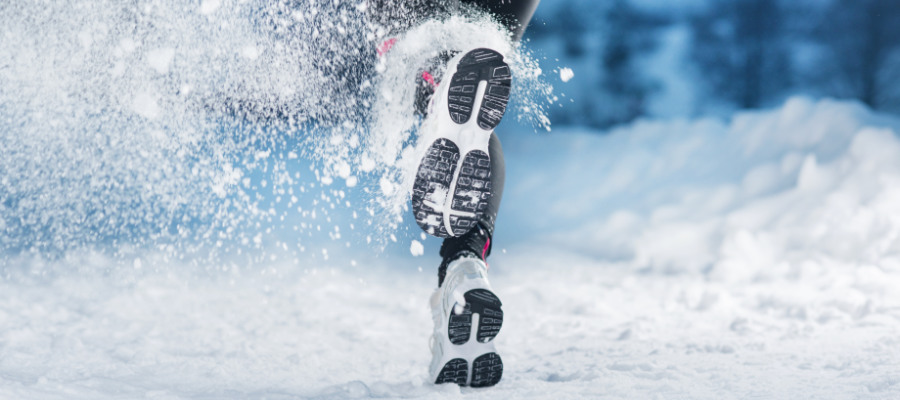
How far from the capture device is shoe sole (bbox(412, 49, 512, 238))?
5.92 feet

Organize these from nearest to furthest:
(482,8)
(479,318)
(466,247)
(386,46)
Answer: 1. (479,318)
2. (466,247)
3. (482,8)
4. (386,46)

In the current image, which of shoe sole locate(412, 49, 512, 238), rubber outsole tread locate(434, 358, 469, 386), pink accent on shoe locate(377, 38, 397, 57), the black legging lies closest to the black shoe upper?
the black legging

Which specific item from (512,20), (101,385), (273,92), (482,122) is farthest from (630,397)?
(273,92)

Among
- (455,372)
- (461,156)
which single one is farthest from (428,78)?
(455,372)

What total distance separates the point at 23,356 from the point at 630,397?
6.25 feet

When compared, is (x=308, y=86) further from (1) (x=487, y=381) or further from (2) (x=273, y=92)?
(1) (x=487, y=381)

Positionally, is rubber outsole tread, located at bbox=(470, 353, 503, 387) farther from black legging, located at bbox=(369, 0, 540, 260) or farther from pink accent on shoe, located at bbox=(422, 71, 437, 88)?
pink accent on shoe, located at bbox=(422, 71, 437, 88)

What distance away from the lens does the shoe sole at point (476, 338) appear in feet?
5.84

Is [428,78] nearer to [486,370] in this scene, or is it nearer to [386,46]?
[386,46]

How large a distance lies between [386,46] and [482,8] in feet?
1.36

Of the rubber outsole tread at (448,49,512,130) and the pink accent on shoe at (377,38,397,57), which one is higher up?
the pink accent on shoe at (377,38,397,57)

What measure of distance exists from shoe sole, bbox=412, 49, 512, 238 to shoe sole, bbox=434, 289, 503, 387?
0.25 metres

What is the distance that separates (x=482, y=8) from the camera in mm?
2076

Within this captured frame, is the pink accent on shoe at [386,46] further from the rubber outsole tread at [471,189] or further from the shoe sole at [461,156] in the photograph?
A: the rubber outsole tread at [471,189]
